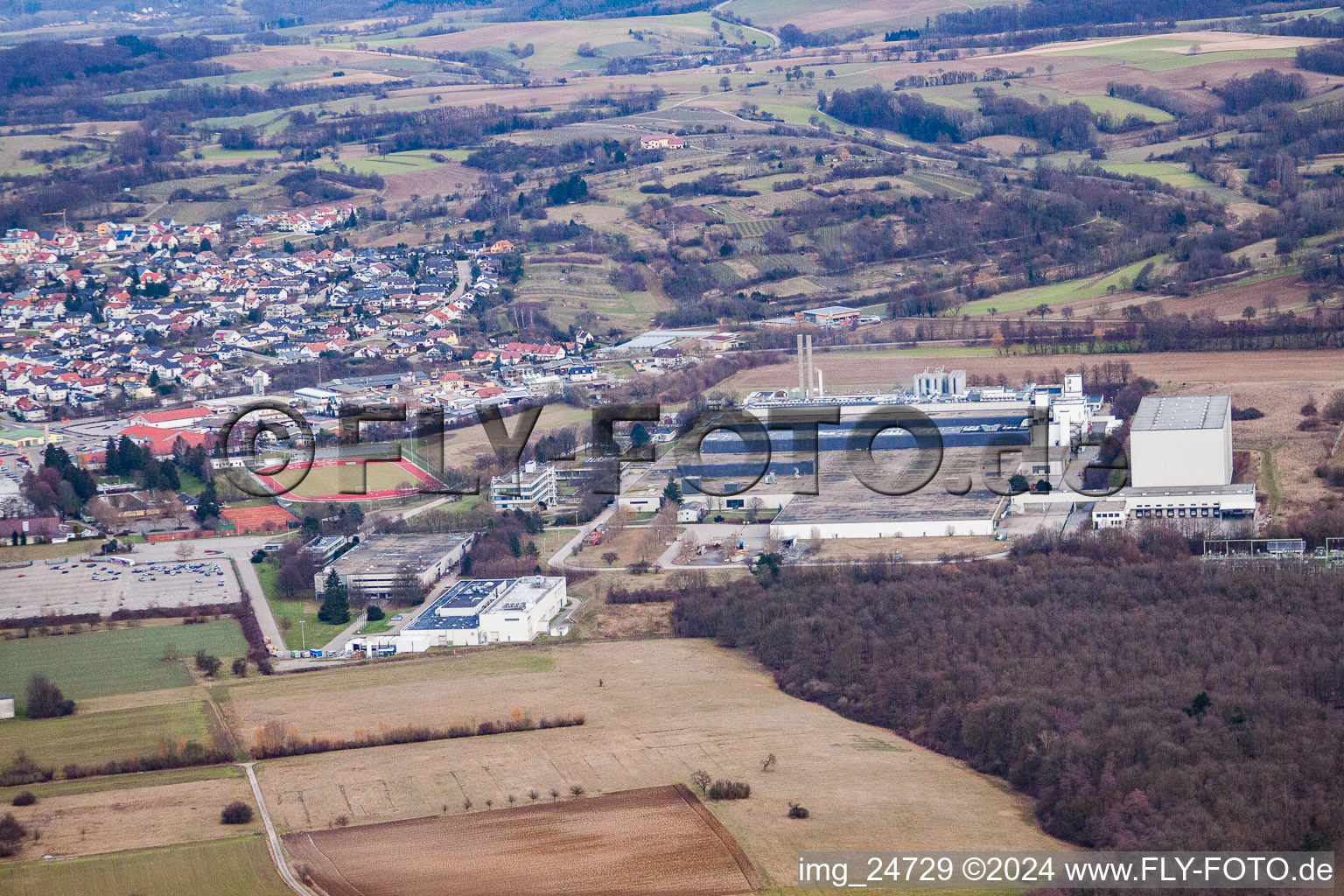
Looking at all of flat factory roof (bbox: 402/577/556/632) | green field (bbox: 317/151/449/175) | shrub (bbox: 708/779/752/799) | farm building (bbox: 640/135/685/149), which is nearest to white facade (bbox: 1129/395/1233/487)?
flat factory roof (bbox: 402/577/556/632)

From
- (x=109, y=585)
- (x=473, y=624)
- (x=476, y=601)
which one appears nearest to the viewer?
(x=473, y=624)

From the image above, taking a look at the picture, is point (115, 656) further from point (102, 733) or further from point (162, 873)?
point (162, 873)

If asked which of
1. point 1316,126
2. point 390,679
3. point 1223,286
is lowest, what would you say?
point 390,679

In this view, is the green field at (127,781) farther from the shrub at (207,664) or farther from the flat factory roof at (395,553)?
the flat factory roof at (395,553)

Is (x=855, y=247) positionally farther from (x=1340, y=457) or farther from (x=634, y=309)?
(x=1340, y=457)

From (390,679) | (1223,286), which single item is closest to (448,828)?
(390,679)

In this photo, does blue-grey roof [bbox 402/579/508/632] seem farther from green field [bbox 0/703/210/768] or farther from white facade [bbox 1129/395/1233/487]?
white facade [bbox 1129/395/1233/487]

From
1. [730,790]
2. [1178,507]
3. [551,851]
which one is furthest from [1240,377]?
[551,851]
